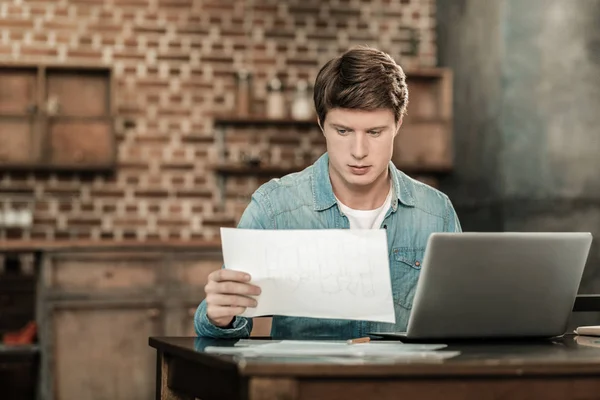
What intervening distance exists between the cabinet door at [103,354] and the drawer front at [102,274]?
0.41ft

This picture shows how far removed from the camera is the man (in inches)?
85.9

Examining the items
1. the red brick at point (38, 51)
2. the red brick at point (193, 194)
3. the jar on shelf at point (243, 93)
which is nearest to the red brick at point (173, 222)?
the red brick at point (193, 194)

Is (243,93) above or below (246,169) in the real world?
above

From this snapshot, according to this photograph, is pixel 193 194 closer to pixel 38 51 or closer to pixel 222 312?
pixel 38 51

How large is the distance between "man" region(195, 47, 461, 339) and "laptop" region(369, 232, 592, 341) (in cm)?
41

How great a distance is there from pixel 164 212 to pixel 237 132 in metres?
0.72

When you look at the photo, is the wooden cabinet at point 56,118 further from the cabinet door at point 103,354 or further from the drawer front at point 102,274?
the cabinet door at point 103,354

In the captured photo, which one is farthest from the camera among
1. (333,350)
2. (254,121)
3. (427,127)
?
(427,127)

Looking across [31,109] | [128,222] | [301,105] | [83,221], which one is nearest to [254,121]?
[301,105]

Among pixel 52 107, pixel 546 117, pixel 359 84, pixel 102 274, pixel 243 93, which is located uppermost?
pixel 243 93

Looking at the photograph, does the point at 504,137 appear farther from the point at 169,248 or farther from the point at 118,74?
the point at 118,74

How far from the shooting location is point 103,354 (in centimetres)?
510

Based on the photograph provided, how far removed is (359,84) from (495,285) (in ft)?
2.11

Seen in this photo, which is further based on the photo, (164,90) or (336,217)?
(164,90)
